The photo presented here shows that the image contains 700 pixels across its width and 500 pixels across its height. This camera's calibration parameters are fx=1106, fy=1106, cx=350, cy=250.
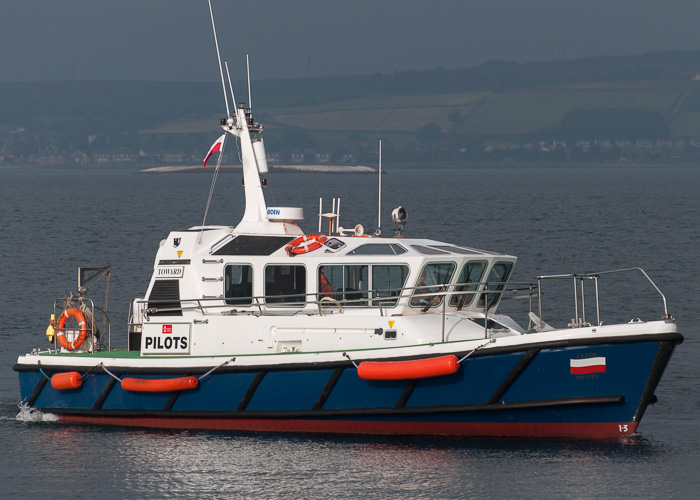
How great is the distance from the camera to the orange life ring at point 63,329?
59.9 feet

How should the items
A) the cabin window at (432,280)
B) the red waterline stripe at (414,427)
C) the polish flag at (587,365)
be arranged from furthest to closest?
the cabin window at (432,280) → the red waterline stripe at (414,427) → the polish flag at (587,365)

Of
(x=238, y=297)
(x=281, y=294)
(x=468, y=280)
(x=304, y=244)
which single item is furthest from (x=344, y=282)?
(x=468, y=280)

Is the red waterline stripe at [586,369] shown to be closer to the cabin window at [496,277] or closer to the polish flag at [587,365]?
the polish flag at [587,365]

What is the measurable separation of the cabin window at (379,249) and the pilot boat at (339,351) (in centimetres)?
3

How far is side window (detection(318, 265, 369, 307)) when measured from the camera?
16422 millimetres

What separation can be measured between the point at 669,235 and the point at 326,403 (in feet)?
128

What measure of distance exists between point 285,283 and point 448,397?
3.08 m

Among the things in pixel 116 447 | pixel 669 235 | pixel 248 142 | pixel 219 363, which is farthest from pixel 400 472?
pixel 669 235

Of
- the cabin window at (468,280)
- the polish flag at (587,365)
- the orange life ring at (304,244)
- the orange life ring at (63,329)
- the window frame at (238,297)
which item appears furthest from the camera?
the orange life ring at (63,329)

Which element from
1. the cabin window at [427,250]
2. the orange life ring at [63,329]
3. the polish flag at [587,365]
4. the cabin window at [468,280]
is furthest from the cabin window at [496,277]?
the orange life ring at [63,329]

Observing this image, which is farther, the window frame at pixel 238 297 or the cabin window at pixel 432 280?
the window frame at pixel 238 297

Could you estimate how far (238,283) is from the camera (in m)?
16.9

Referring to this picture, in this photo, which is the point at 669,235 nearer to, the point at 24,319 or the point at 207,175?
the point at 24,319

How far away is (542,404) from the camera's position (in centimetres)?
1523
